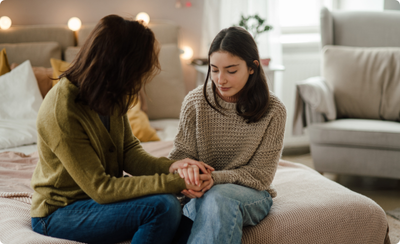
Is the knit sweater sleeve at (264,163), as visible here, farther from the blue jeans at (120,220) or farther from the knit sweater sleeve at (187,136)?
the blue jeans at (120,220)

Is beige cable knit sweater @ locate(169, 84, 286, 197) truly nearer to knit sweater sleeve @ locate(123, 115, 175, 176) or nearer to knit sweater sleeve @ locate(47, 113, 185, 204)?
knit sweater sleeve @ locate(123, 115, 175, 176)

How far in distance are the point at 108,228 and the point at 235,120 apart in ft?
1.87

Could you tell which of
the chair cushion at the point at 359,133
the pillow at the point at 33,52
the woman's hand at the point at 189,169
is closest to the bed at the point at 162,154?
the pillow at the point at 33,52

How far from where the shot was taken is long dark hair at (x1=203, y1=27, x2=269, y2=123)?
1.22 m

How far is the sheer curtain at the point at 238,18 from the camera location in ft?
9.54

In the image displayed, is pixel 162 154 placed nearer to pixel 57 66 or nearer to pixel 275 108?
pixel 275 108

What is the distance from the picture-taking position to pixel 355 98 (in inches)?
98.0

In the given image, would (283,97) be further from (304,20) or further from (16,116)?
(16,116)

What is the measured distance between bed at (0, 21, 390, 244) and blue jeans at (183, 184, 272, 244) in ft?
0.24

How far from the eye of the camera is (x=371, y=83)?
2.48 meters

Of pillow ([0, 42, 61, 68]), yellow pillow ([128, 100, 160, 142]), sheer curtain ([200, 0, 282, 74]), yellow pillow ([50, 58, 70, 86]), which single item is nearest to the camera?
yellow pillow ([128, 100, 160, 142])

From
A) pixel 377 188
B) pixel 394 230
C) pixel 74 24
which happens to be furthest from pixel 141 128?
pixel 377 188

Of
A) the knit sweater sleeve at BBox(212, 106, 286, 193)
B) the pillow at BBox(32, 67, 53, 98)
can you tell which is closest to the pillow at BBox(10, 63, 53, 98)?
the pillow at BBox(32, 67, 53, 98)

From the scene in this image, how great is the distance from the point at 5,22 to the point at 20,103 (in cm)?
86
